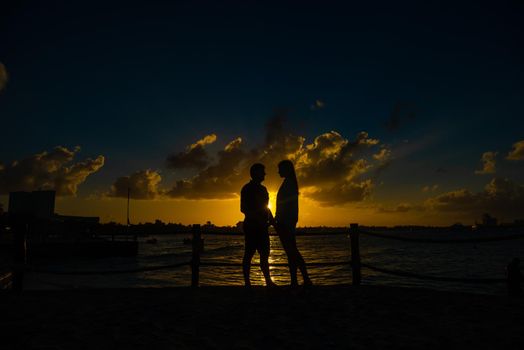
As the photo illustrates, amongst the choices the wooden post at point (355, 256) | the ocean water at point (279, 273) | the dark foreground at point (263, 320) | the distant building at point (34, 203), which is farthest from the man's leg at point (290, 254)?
the distant building at point (34, 203)

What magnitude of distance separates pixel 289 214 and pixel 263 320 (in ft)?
7.80

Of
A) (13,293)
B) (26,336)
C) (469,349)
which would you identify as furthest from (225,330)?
(13,293)

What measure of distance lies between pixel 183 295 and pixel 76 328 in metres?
2.53

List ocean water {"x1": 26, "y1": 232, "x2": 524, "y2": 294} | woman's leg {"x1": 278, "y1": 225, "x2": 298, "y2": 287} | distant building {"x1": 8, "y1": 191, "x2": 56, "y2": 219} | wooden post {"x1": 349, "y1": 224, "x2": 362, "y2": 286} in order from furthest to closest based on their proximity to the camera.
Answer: distant building {"x1": 8, "y1": 191, "x2": 56, "y2": 219}, ocean water {"x1": 26, "y1": 232, "x2": 524, "y2": 294}, wooden post {"x1": 349, "y1": 224, "x2": 362, "y2": 286}, woman's leg {"x1": 278, "y1": 225, "x2": 298, "y2": 287}

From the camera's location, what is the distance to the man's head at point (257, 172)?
23.3 ft

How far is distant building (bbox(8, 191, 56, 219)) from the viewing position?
62.2 metres

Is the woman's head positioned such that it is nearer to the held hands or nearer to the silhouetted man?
the silhouetted man

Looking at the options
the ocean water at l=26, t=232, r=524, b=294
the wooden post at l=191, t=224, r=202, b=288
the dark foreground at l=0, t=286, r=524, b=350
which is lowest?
the ocean water at l=26, t=232, r=524, b=294

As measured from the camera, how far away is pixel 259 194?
705 cm

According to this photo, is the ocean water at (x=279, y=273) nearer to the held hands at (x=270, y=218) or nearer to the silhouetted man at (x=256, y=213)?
the silhouetted man at (x=256, y=213)

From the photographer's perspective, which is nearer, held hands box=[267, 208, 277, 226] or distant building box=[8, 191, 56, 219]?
held hands box=[267, 208, 277, 226]

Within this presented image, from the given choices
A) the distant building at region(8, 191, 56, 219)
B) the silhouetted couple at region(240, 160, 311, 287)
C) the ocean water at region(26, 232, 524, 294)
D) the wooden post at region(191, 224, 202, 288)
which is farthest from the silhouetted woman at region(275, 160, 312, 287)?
the distant building at region(8, 191, 56, 219)

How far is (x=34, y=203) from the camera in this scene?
62688 mm

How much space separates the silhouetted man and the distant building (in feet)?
214
